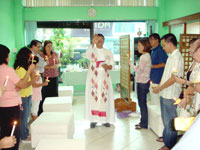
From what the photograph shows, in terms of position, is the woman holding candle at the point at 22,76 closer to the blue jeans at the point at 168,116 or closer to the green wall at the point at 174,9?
the blue jeans at the point at 168,116

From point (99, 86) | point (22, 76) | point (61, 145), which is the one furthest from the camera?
point (99, 86)

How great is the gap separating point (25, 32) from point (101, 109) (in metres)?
4.23

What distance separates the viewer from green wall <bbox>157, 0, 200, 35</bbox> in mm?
5436

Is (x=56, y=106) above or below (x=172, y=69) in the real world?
below

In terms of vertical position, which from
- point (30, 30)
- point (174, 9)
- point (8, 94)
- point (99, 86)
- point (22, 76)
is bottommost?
point (99, 86)

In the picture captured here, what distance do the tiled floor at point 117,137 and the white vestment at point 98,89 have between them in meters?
0.23

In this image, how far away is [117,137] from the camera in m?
3.87

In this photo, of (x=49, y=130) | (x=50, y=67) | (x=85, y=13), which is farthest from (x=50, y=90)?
(x=85, y=13)

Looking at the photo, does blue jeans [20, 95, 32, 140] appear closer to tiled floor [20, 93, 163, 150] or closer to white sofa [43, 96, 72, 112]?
tiled floor [20, 93, 163, 150]

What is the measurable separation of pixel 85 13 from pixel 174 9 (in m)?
2.64

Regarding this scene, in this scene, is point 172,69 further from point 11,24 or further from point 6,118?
point 11,24

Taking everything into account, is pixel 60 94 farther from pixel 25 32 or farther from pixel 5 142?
pixel 5 142

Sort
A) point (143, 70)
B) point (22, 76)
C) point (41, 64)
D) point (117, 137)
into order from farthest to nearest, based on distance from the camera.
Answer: point (41, 64) < point (143, 70) < point (117, 137) < point (22, 76)

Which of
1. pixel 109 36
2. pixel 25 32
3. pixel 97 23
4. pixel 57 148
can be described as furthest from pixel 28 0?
pixel 57 148
